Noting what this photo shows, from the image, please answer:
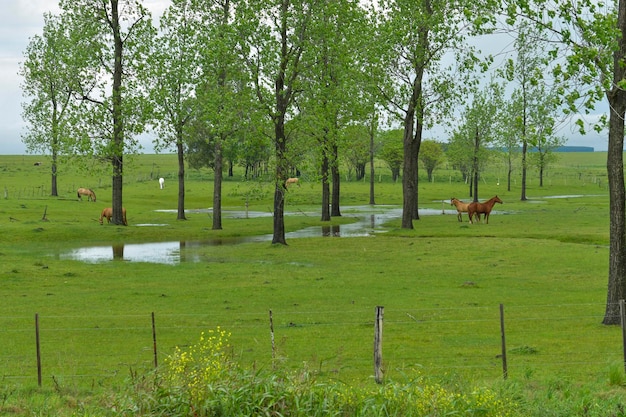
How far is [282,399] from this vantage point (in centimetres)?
1161

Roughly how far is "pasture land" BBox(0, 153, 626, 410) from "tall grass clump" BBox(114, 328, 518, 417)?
48.6 inches

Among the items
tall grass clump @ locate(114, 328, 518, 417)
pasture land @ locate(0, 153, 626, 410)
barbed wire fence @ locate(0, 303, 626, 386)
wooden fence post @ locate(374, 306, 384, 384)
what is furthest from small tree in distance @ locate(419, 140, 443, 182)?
tall grass clump @ locate(114, 328, 518, 417)

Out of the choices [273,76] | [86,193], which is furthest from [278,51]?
[86,193]

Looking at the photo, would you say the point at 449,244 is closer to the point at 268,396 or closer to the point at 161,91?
the point at 161,91

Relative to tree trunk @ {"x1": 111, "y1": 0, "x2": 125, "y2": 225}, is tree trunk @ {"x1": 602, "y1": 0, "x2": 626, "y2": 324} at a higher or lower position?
lower

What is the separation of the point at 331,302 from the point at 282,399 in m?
14.4

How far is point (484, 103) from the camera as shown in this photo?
315 ft

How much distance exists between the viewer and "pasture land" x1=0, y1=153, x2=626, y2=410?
56.2ft

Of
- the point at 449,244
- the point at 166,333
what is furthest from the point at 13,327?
the point at 449,244

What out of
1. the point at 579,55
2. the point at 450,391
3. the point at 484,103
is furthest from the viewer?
the point at 484,103

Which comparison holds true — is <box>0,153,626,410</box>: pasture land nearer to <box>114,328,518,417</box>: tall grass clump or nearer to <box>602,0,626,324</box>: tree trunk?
<box>602,0,626,324</box>: tree trunk

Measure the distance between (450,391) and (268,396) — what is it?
323 cm

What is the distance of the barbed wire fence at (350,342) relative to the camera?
1639 centimetres

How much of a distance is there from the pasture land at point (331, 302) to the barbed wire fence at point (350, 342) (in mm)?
71
